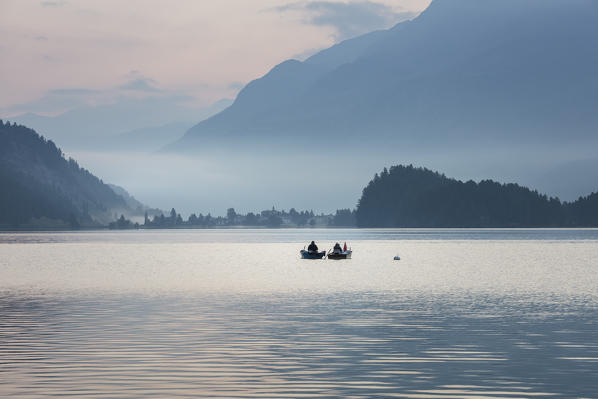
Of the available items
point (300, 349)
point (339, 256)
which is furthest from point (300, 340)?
point (339, 256)

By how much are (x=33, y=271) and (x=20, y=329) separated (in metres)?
73.4

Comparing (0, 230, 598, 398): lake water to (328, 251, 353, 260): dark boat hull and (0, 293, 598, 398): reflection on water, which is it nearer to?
(0, 293, 598, 398): reflection on water

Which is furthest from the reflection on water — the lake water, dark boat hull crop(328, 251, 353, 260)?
dark boat hull crop(328, 251, 353, 260)

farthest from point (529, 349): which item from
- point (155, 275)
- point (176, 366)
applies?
point (155, 275)

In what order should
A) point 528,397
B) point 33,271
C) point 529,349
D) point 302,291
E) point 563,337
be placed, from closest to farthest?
1. point 528,397
2. point 529,349
3. point 563,337
4. point 302,291
5. point 33,271

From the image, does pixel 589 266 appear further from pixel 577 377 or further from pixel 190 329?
pixel 577 377

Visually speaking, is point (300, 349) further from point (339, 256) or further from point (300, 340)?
point (339, 256)

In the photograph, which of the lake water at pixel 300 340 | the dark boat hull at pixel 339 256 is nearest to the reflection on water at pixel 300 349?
the lake water at pixel 300 340

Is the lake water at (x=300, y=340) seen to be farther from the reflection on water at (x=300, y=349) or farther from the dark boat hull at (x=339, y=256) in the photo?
Answer: the dark boat hull at (x=339, y=256)

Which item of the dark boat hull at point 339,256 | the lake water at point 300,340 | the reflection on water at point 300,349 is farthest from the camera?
the dark boat hull at point 339,256

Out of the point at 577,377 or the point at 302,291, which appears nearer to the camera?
the point at 577,377

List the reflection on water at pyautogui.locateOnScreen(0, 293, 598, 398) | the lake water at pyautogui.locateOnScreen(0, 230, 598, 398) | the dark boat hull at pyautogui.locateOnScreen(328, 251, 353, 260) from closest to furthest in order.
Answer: the reflection on water at pyautogui.locateOnScreen(0, 293, 598, 398) → the lake water at pyautogui.locateOnScreen(0, 230, 598, 398) → the dark boat hull at pyautogui.locateOnScreen(328, 251, 353, 260)

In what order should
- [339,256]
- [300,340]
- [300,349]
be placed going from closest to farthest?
[300,349] → [300,340] → [339,256]

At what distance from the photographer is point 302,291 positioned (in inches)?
3381
